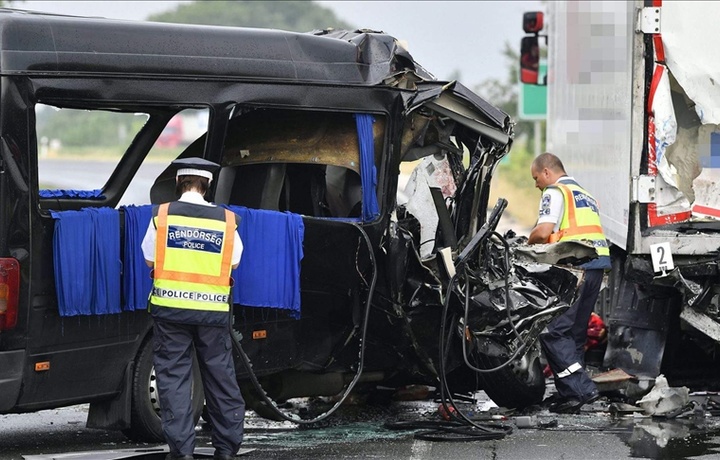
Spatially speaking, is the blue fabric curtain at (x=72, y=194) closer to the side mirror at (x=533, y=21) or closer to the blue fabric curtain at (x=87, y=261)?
the blue fabric curtain at (x=87, y=261)

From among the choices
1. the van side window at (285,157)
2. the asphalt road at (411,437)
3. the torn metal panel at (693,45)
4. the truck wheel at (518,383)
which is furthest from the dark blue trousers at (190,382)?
the torn metal panel at (693,45)

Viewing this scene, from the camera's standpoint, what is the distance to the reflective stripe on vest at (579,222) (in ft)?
29.7

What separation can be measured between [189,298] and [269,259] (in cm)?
79

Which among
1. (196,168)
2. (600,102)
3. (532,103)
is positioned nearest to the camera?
(196,168)

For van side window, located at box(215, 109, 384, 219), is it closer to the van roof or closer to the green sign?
the van roof

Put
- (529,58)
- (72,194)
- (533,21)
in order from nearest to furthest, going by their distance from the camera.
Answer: (72,194)
(533,21)
(529,58)

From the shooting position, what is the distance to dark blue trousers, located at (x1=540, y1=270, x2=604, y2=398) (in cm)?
913

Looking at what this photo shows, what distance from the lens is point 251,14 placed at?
8662 cm

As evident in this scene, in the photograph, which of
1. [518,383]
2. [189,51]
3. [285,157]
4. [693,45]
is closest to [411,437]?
[518,383]

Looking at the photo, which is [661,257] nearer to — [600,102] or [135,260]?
[600,102]

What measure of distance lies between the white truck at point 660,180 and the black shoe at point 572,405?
543mm

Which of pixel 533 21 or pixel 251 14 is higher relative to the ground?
pixel 251 14

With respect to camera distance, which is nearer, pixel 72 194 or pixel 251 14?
pixel 72 194

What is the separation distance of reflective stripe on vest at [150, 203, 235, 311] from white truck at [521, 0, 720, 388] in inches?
129
